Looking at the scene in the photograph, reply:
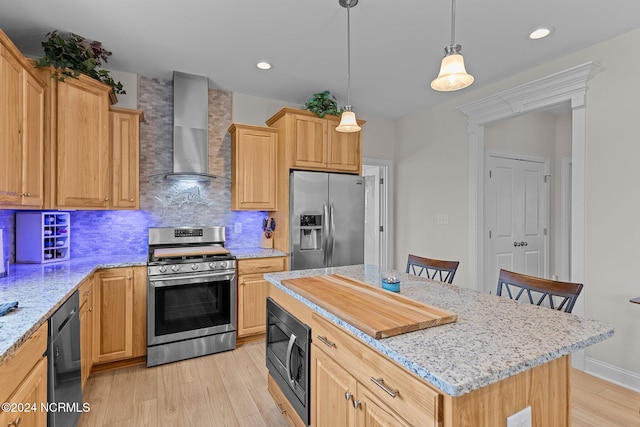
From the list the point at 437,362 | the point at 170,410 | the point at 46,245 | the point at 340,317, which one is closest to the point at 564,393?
the point at 437,362

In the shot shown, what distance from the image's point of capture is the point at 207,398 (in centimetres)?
233

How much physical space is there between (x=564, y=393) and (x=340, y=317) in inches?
32.9

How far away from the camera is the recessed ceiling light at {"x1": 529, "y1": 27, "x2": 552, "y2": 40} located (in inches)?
97.4

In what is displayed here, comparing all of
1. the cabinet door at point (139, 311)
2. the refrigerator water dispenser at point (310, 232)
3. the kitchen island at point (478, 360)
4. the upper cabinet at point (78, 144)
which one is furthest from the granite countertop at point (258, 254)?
the kitchen island at point (478, 360)

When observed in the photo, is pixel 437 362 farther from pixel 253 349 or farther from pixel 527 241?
pixel 527 241

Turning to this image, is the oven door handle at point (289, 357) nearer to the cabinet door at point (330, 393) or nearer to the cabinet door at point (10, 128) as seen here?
the cabinet door at point (330, 393)

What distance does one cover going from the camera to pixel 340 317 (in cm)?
130

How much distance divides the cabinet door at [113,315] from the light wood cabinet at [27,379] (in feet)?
4.08

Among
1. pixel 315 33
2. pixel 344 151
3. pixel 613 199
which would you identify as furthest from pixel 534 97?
pixel 315 33

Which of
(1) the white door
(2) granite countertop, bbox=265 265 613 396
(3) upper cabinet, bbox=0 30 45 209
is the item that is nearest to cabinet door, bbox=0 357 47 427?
(3) upper cabinet, bbox=0 30 45 209

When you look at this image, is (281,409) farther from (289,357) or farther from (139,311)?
(139,311)

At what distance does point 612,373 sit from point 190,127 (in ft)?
14.3

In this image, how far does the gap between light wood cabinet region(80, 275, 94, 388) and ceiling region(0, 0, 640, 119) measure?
1917 millimetres

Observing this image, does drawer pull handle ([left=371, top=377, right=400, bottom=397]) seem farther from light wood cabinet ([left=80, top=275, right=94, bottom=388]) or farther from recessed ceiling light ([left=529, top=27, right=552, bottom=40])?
recessed ceiling light ([left=529, top=27, right=552, bottom=40])
